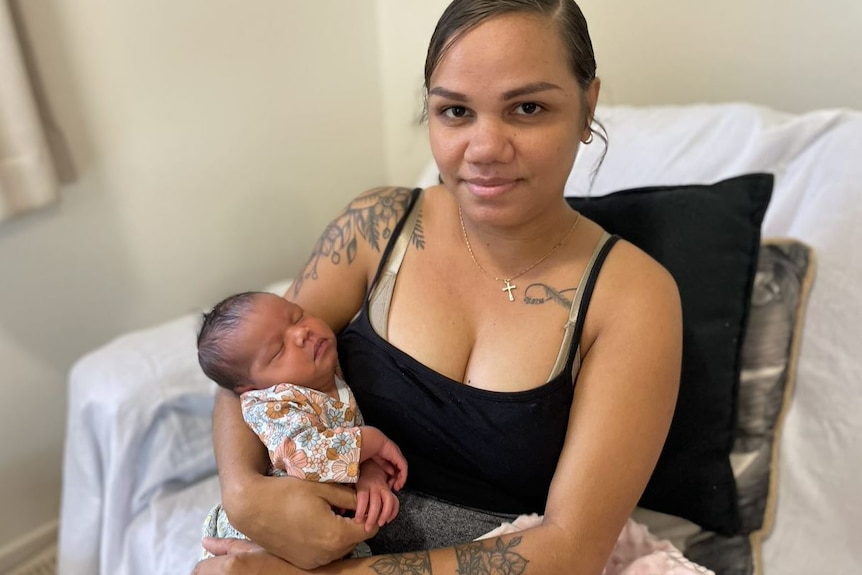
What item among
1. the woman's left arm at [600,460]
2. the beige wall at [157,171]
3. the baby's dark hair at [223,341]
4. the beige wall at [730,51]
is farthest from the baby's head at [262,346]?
the beige wall at [730,51]

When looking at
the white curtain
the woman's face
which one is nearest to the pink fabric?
the woman's face

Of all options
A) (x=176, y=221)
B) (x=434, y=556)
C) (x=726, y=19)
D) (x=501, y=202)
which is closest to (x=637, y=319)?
(x=501, y=202)

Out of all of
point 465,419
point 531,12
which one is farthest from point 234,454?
point 531,12

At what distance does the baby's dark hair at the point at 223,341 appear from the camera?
1.06m

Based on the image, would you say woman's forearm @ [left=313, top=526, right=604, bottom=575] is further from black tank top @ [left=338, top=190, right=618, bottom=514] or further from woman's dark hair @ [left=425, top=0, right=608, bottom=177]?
woman's dark hair @ [left=425, top=0, right=608, bottom=177]

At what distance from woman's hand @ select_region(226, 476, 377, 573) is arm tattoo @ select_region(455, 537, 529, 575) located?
13 cm

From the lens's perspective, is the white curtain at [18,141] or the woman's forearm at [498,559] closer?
the woman's forearm at [498,559]

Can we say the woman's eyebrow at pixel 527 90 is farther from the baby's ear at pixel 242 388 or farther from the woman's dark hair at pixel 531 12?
the baby's ear at pixel 242 388

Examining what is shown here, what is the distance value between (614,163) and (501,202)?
61 cm

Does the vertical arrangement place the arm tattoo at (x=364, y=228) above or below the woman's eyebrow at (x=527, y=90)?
below

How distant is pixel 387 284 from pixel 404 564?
1.33 feet

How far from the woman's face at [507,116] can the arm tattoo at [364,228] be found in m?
0.21

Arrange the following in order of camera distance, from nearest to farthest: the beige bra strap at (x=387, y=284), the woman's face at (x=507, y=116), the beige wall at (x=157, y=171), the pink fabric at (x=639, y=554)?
the woman's face at (x=507, y=116), the pink fabric at (x=639, y=554), the beige bra strap at (x=387, y=284), the beige wall at (x=157, y=171)

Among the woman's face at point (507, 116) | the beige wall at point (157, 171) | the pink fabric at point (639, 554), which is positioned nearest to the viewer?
the woman's face at point (507, 116)
